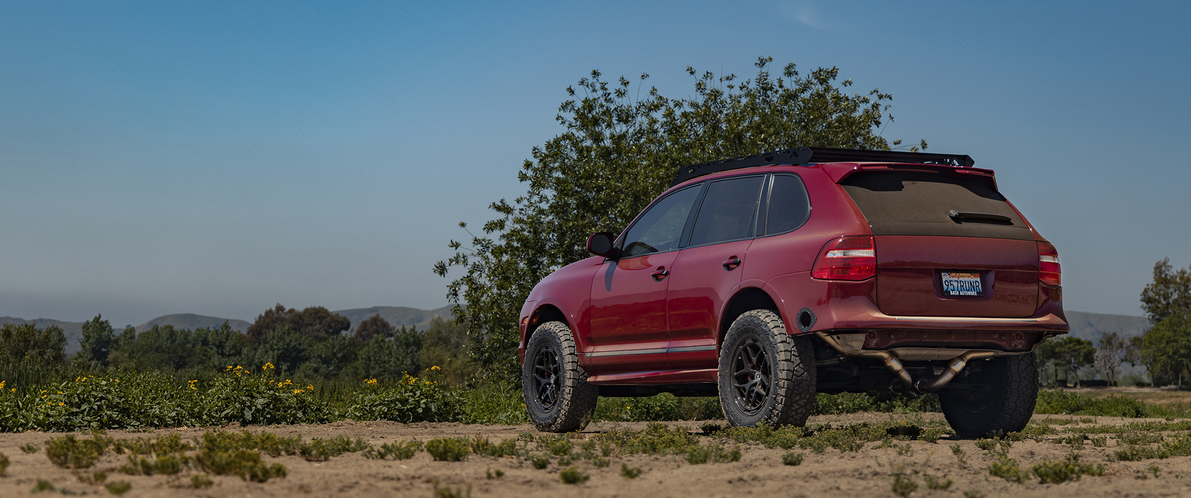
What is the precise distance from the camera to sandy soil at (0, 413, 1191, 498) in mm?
3867

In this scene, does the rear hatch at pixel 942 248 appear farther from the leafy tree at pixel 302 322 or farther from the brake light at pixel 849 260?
the leafy tree at pixel 302 322

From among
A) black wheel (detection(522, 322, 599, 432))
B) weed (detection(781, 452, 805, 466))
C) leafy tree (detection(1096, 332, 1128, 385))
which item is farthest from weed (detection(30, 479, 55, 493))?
leafy tree (detection(1096, 332, 1128, 385))

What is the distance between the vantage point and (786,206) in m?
6.48

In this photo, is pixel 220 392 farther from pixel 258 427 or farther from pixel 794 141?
pixel 794 141

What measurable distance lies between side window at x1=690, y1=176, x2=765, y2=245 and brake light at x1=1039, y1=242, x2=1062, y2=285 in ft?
6.28

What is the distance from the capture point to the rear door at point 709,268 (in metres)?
6.61

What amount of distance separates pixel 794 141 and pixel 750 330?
15948mm

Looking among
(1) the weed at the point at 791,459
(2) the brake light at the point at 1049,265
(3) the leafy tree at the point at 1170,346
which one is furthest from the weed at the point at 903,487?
(3) the leafy tree at the point at 1170,346

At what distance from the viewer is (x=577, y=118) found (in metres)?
23.7

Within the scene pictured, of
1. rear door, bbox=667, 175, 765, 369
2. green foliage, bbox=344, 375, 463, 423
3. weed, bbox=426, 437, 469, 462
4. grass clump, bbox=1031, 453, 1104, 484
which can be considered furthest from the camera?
green foliage, bbox=344, 375, 463, 423

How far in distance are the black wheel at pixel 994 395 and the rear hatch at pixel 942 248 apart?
670 mm

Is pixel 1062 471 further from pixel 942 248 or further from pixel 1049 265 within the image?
pixel 1049 265

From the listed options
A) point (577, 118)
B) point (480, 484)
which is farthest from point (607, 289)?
point (577, 118)

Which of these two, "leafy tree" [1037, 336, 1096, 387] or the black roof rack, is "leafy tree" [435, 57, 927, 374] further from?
"leafy tree" [1037, 336, 1096, 387]
